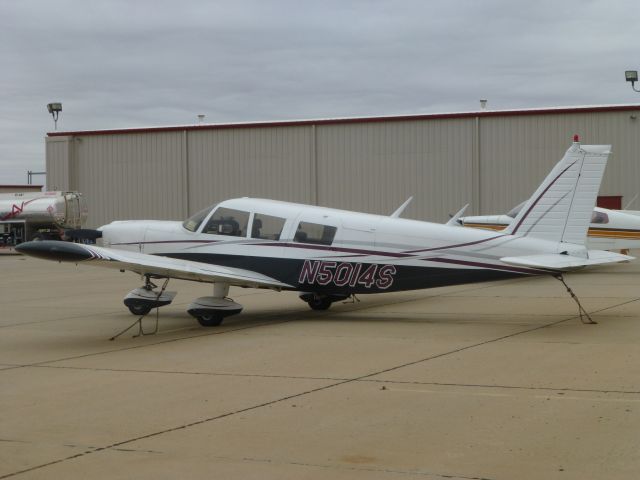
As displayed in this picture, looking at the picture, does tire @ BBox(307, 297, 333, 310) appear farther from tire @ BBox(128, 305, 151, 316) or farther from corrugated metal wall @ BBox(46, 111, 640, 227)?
corrugated metal wall @ BBox(46, 111, 640, 227)

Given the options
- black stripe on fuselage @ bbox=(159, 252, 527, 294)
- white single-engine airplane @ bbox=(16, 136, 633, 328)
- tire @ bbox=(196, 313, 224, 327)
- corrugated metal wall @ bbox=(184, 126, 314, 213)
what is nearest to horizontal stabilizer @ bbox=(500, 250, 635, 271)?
white single-engine airplane @ bbox=(16, 136, 633, 328)

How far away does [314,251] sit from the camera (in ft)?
43.0

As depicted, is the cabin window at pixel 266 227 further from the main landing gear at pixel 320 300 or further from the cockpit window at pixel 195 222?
the main landing gear at pixel 320 300

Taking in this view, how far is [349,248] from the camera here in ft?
42.4

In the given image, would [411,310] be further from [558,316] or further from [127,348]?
A: [127,348]

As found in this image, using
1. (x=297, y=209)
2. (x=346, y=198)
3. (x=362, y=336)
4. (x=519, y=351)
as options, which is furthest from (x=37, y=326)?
(x=346, y=198)

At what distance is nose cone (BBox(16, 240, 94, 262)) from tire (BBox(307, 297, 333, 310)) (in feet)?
15.3

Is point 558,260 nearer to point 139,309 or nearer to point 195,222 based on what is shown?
point 195,222

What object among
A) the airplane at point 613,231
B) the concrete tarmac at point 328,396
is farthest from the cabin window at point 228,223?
the airplane at point 613,231

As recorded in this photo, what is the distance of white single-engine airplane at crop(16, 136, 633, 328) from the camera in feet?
40.1

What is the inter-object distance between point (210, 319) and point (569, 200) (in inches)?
197

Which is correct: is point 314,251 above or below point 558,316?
above

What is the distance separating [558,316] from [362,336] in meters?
3.43

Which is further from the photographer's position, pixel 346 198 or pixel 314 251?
pixel 346 198
